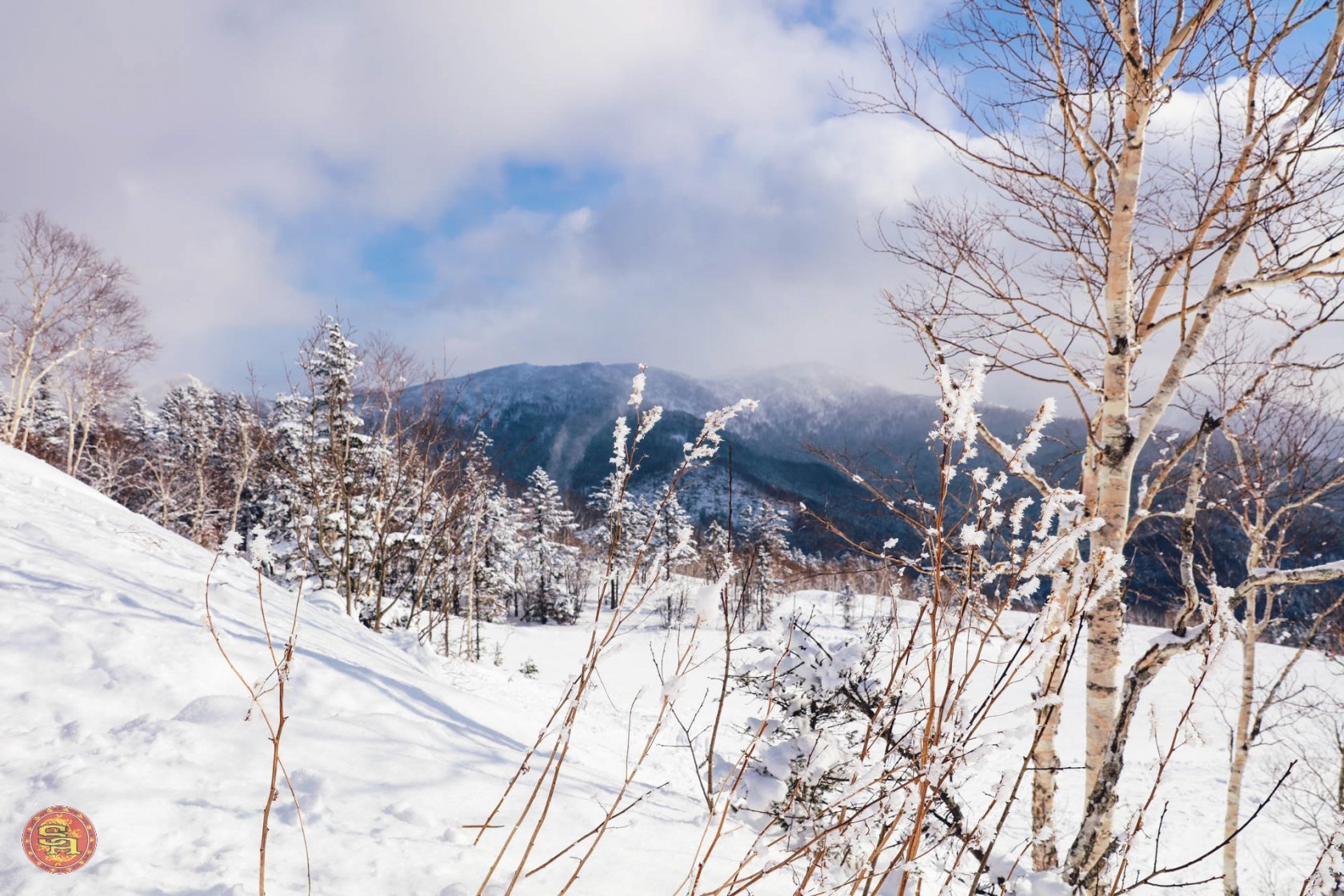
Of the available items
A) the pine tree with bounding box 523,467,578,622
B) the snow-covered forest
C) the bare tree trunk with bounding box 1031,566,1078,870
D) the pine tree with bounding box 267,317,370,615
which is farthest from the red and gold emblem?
the pine tree with bounding box 523,467,578,622

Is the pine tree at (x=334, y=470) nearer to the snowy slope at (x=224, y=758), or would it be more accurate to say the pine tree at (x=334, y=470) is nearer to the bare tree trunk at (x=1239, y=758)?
the snowy slope at (x=224, y=758)

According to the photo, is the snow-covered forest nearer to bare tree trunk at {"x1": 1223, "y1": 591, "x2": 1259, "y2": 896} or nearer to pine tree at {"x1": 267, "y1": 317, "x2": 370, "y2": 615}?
bare tree trunk at {"x1": 1223, "y1": 591, "x2": 1259, "y2": 896}

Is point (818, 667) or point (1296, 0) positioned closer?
point (1296, 0)

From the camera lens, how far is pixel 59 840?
1.57 m

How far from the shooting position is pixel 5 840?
1518 millimetres

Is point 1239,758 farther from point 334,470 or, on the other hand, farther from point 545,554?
point 545,554

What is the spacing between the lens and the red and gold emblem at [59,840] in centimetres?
151

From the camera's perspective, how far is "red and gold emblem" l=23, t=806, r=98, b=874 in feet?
4.95

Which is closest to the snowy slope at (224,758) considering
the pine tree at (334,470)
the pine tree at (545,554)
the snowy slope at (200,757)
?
the snowy slope at (200,757)

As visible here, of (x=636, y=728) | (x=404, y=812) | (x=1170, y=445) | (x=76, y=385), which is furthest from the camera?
(x=76, y=385)

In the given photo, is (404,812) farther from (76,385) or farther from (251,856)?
(76,385)

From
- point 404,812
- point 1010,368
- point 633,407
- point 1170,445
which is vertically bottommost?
point 404,812

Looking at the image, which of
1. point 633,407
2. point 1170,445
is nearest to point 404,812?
point 633,407

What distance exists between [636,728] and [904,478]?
314 inches
